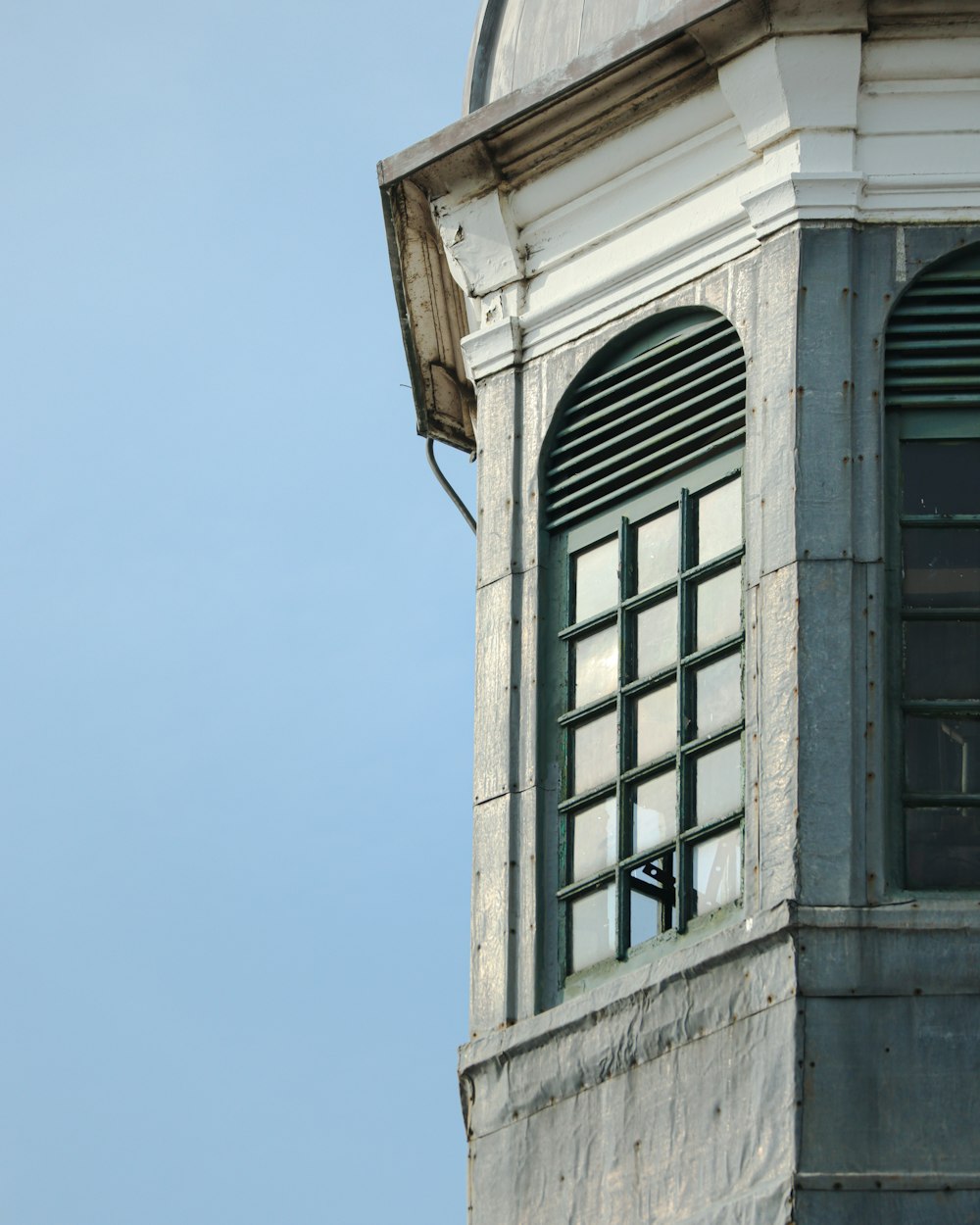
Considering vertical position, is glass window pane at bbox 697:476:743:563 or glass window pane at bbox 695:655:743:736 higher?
glass window pane at bbox 697:476:743:563

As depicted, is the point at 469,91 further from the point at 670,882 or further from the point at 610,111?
the point at 670,882

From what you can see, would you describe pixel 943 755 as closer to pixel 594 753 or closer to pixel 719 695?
pixel 719 695

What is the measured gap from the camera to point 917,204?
62.8 ft

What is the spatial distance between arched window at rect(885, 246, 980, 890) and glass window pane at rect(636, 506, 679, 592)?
1193 mm

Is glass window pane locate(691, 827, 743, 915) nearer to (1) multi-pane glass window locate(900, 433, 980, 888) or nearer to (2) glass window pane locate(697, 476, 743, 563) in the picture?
(1) multi-pane glass window locate(900, 433, 980, 888)

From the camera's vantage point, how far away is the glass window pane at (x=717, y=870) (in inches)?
706

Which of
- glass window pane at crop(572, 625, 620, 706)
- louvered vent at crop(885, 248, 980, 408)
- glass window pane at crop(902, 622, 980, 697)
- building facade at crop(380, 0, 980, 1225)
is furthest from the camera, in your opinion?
glass window pane at crop(572, 625, 620, 706)

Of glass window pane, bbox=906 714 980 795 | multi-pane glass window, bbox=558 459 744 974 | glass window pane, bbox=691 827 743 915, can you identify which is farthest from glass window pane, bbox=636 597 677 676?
glass window pane, bbox=906 714 980 795

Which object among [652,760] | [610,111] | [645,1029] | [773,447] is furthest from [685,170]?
[645,1029]

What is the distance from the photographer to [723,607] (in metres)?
18.7

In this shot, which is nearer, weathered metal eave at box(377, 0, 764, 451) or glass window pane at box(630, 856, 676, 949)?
glass window pane at box(630, 856, 676, 949)

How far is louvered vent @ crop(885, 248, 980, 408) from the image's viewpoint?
18.7 metres

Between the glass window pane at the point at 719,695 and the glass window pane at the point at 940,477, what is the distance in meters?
1.11

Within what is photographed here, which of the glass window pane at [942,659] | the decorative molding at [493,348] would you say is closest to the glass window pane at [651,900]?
the glass window pane at [942,659]
